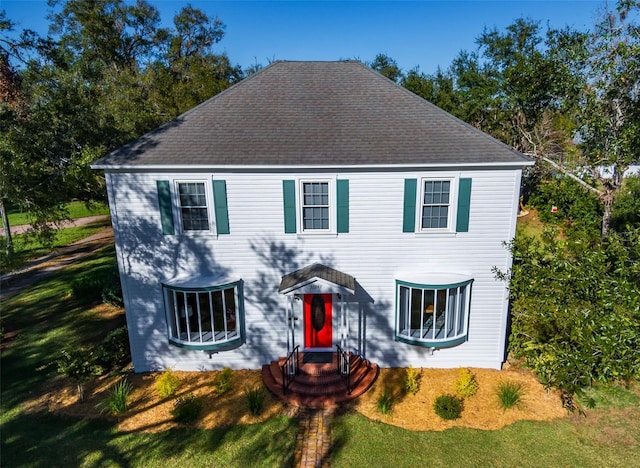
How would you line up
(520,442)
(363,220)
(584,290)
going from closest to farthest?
(584,290) → (520,442) → (363,220)

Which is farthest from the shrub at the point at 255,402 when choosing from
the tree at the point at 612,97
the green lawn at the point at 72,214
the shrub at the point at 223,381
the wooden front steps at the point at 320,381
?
the green lawn at the point at 72,214

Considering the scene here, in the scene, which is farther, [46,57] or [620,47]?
[46,57]

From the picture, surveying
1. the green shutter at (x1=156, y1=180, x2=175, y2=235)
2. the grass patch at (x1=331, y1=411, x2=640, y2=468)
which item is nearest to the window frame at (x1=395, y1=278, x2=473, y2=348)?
the grass patch at (x1=331, y1=411, x2=640, y2=468)

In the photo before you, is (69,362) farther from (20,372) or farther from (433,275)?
(433,275)

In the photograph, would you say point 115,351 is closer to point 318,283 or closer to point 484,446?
point 318,283

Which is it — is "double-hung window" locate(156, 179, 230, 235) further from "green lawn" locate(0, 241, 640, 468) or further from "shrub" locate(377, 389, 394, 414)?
"shrub" locate(377, 389, 394, 414)

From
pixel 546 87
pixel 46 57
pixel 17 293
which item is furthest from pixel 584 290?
pixel 17 293
